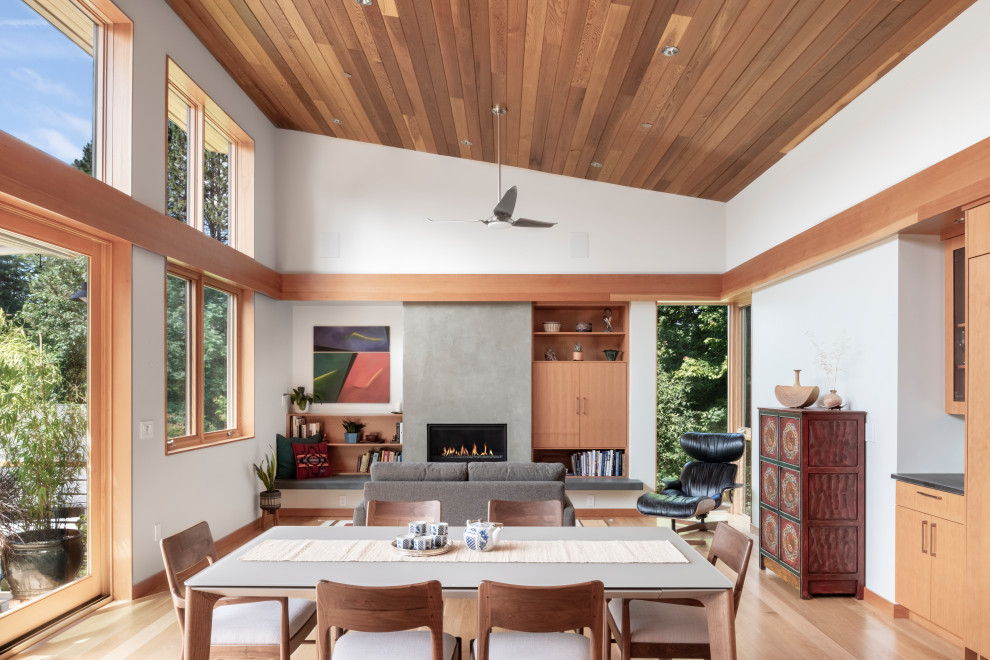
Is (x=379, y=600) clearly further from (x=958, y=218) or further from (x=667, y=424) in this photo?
(x=667, y=424)

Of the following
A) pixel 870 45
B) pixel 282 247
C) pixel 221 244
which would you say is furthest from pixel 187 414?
pixel 870 45

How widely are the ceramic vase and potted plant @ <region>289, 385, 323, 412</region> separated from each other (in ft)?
18.0

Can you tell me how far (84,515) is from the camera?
14.6 feet

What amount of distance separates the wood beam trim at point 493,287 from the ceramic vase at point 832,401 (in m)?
3.00

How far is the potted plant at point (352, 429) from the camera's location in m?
8.17

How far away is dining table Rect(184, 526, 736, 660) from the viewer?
2568 millimetres

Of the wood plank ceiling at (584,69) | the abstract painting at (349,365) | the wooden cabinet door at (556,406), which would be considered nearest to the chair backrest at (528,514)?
the wood plank ceiling at (584,69)

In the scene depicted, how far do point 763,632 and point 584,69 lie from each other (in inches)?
146

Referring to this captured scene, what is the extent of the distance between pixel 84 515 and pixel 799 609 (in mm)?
4516

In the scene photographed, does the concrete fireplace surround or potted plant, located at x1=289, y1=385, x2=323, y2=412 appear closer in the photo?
the concrete fireplace surround

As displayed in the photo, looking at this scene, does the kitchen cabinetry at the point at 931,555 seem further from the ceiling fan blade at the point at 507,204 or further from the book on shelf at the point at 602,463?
the book on shelf at the point at 602,463

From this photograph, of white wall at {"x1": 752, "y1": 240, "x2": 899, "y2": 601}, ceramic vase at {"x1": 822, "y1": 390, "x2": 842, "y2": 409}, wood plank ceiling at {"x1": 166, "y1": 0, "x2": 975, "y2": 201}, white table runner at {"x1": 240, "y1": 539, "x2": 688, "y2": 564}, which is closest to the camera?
white table runner at {"x1": 240, "y1": 539, "x2": 688, "y2": 564}

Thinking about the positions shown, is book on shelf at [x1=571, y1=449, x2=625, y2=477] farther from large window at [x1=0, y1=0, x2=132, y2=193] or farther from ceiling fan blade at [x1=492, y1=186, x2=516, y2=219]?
large window at [x1=0, y1=0, x2=132, y2=193]

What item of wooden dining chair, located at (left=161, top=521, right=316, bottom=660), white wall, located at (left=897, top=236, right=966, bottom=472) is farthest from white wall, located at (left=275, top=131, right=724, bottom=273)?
wooden dining chair, located at (left=161, top=521, right=316, bottom=660)
